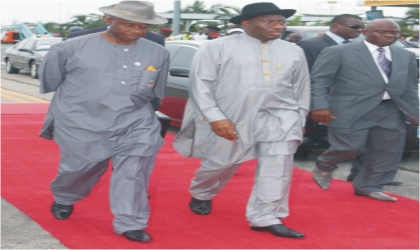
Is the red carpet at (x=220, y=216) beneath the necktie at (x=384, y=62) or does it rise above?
beneath

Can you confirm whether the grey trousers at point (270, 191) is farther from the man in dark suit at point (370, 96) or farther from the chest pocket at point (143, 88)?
the man in dark suit at point (370, 96)

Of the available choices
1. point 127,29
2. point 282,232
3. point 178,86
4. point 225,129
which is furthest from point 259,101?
point 178,86

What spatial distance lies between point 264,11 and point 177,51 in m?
5.58

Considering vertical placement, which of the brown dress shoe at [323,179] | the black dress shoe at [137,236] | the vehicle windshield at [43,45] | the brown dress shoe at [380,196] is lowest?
the vehicle windshield at [43,45]

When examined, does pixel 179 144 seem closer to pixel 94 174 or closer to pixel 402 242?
pixel 94 174

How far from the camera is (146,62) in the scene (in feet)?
17.2

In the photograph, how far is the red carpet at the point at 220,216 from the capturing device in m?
5.20

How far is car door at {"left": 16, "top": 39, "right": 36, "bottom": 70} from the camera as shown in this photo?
2308cm

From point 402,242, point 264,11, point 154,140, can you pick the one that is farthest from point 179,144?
point 402,242

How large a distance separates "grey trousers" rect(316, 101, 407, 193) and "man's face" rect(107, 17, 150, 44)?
2253mm

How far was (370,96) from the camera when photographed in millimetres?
6527

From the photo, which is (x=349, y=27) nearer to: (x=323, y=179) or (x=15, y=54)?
(x=323, y=179)

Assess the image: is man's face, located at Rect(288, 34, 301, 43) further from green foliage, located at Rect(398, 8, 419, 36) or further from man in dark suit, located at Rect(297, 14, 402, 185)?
green foliage, located at Rect(398, 8, 419, 36)

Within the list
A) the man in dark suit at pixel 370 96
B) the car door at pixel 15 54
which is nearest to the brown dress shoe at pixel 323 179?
the man in dark suit at pixel 370 96
